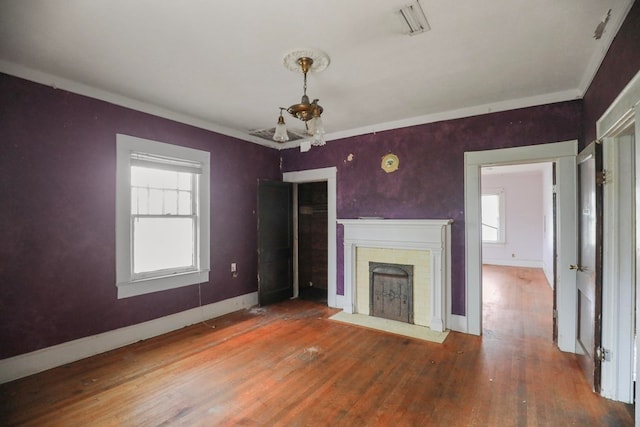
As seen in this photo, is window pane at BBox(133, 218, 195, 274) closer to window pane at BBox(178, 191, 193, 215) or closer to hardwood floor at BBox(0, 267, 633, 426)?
window pane at BBox(178, 191, 193, 215)

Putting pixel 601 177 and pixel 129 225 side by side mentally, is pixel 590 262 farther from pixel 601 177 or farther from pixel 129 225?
pixel 129 225

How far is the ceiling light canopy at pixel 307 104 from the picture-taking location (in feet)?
7.43

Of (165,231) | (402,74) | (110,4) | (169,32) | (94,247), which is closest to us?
(110,4)

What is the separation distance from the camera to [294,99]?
3283 millimetres

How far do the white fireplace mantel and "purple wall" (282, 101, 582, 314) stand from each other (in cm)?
14

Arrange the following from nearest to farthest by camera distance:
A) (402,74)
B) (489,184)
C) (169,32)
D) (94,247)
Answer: (169,32)
(402,74)
(94,247)
(489,184)

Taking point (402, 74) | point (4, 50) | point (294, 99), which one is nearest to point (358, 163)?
point (294, 99)

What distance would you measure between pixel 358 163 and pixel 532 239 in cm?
641

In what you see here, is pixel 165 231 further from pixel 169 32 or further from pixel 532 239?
pixel 532 239

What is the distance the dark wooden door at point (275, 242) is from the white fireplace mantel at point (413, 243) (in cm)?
114

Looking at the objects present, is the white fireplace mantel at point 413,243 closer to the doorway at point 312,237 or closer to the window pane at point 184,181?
the doorway at point 312,237

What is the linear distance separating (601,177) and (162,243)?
4.28 m

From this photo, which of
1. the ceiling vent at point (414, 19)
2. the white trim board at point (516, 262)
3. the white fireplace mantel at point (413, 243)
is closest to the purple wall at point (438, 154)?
the white fireplace mantel at point (413, 243)

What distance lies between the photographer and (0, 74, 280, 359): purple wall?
2537 mm
